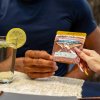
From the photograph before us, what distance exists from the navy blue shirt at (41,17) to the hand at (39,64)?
0.35 m

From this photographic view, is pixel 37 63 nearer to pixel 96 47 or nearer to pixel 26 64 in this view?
pixel 26 64

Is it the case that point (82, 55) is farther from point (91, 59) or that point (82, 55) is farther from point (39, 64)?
point (39, 64)

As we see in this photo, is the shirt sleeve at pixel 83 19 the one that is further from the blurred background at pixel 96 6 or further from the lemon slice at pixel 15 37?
the blurred background at pixel 96 6

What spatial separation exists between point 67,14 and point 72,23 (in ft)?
0.19

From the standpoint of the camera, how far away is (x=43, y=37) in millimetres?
1465

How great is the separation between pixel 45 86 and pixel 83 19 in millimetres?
583

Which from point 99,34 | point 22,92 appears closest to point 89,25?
point 99,34

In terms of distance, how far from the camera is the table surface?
0.97 m

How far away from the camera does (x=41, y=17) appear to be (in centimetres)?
147

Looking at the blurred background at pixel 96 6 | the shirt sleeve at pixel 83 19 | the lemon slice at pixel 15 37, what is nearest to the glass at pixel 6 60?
the lemon slice at pixel 15 37

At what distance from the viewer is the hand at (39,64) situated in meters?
1.10

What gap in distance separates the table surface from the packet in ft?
0.28

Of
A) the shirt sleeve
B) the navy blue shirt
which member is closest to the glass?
the navy blue shirt

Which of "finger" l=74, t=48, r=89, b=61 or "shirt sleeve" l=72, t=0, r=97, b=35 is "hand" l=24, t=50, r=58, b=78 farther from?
"shirt sleeve" l=72, t=0, r=97, b=35
